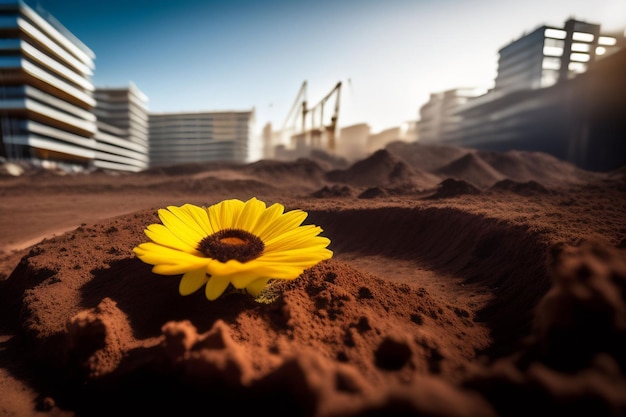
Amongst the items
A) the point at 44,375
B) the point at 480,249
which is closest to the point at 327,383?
the point at 44,375

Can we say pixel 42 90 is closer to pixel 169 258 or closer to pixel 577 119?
pixel 169 258

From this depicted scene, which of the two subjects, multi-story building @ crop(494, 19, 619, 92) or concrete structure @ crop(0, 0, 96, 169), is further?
multi-story building @ crop(494, 19, 619, 92)

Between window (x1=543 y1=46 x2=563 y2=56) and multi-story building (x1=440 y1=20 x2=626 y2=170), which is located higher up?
window (x1=543 y1=46 x2=563 y2=56)

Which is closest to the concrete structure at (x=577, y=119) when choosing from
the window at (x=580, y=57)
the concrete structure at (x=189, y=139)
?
the window at (x=580, y=57)

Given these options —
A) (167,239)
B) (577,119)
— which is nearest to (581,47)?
(577,119)

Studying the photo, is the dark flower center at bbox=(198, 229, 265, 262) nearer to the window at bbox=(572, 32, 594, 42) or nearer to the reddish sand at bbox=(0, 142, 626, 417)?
the reddish sand at bbox=(0, 142, 626, 417)

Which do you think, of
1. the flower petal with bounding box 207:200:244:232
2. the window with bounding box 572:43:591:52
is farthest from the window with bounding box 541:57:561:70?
the flower petal with bounding box 207:200:244:232

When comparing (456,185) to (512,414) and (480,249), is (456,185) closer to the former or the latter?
(480,249)
